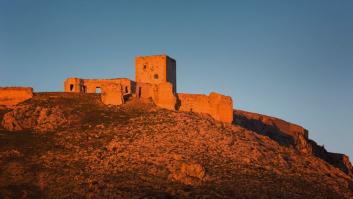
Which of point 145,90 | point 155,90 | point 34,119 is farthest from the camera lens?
point 145,90

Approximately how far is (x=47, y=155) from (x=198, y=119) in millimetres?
14528

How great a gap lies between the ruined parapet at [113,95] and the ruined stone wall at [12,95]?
724cm

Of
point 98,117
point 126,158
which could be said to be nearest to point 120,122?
point 98,117

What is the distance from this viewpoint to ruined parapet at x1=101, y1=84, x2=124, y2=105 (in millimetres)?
58844

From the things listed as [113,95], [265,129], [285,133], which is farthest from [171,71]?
[285,133]

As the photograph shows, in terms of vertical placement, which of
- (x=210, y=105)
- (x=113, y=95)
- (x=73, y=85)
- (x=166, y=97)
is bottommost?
(x=210, y=105)

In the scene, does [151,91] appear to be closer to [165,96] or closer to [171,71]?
[165,96]

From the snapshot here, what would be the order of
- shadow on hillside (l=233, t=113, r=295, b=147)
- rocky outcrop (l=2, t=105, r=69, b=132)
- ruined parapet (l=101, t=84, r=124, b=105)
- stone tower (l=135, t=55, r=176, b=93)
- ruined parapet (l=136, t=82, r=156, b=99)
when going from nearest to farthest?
rocky outcrop (l=2, t=105, r=69, b=132)
ruined parapet (l=101, t=84, r=124, b=105)
ruined parapet (l=136, t=82, r=156, b=99)
stone tower (l=135, t=55, r=176, b=93)
shadow on hillside (l=233, t=113, r=295, b=147)

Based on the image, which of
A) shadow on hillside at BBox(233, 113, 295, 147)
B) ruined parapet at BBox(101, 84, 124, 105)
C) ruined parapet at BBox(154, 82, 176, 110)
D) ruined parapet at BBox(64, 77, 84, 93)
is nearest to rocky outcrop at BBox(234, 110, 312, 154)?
shadow on hillside at BBox(233, 113, 295, 147)

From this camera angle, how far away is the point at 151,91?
2447 inches

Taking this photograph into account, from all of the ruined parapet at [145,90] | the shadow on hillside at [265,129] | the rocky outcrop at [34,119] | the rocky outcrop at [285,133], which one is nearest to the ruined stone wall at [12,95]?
the rocky outcrop at [34,119]

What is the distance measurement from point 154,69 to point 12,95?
14095 millimetres

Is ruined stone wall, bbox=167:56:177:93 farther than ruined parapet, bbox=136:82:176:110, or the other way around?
ruined stone wall, bbox=167:56:177:93

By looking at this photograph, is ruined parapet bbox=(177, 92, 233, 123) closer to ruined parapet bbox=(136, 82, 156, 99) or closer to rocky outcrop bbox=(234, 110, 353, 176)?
ruined parapet bbox=(136, 82, 156, 99)
